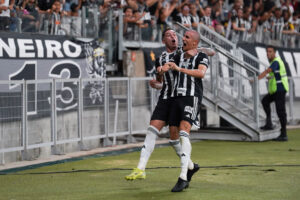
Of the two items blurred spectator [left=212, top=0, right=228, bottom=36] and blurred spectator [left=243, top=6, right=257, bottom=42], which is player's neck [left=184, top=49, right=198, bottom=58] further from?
blurred spectator [left=243, top=6, right=257, bottom=42]

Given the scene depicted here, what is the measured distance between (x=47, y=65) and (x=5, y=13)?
140cm

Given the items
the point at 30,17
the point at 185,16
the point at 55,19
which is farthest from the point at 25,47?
the point at 185,16

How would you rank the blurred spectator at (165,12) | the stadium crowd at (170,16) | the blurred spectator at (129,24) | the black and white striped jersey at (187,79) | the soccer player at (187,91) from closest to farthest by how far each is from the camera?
Answer: the soccer player at (187,91) → the black and white striped jersey at (187,79) → the stadium crowd at (170,16) → the blurred spectator at (129,24) → the blurred spectator at (165,12)

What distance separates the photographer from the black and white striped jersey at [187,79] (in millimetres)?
8023

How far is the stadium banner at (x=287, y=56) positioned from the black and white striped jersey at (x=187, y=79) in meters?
12.3

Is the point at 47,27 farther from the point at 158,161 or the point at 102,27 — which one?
the point at 158,161

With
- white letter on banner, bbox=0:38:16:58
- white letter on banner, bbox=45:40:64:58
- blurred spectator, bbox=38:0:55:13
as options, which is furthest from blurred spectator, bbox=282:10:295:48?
white letter on banner, bbox=0:38:16:58

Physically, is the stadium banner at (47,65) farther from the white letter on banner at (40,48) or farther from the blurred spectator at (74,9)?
the blurred spectator at (74,9)

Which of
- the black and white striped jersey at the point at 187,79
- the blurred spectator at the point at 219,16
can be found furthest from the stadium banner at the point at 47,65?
the blurred spectator at the point at 219,16

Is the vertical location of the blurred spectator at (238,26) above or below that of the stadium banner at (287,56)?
above

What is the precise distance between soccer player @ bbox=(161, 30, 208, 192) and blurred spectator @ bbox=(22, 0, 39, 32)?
6.53 meters

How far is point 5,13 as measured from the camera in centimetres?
1351

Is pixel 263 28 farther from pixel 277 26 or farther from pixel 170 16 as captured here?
pixel 170 16

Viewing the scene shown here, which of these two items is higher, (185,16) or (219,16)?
(219,16)
